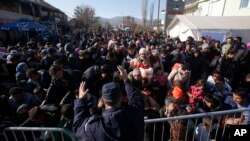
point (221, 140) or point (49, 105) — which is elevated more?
point (49, 105)

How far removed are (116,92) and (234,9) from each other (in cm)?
2290

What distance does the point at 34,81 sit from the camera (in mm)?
5062

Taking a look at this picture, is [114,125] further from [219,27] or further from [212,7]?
[212,7]

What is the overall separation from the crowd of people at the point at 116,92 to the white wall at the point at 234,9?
14310mm

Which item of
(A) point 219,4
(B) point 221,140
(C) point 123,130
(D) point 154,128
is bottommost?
(B) point 221,140

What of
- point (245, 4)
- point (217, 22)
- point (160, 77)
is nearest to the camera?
point (160, 77)

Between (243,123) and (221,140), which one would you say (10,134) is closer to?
(221,140)

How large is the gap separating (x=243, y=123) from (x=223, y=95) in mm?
1743

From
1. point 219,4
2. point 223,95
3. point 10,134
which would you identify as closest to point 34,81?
point 10,134

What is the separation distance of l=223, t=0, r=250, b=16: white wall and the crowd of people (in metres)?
14.3

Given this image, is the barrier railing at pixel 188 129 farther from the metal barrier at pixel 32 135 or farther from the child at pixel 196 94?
the child at pixel 196 94

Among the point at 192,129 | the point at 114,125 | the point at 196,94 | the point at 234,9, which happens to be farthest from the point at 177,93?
the point at 234,9

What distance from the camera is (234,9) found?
2141cm

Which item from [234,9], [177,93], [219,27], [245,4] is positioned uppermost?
[245,4]
